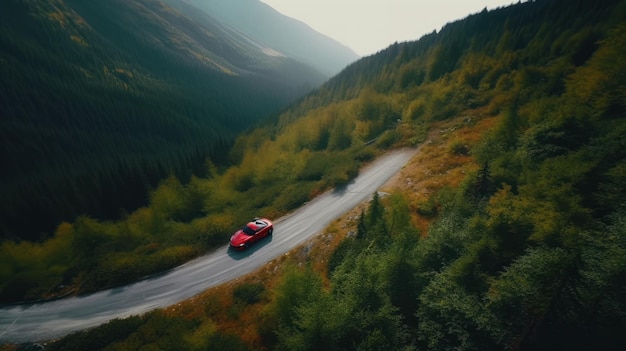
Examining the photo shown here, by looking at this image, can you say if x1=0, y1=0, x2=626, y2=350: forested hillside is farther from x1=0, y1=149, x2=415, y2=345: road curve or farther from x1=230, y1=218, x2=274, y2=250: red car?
x1=230, y1=218, x2=274, y2=250: red car

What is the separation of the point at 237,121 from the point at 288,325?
608 feet

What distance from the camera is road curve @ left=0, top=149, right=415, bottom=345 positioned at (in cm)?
2627

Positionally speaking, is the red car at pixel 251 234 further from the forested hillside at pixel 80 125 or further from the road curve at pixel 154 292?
the forested hillside at pixel 80 125

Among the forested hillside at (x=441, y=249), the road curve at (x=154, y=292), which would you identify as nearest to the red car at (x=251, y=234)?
the road curve at (x=154, y=292)

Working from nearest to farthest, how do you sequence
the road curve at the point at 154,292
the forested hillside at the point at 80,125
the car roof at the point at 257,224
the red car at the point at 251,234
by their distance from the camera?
1. the road curve at the point at 154,292
2. the red car at the point at 251,234
3. the car roof at the point at 257,224
4. the forested hillside at the point at 80,125

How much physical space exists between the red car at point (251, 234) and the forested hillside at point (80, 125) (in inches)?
1602

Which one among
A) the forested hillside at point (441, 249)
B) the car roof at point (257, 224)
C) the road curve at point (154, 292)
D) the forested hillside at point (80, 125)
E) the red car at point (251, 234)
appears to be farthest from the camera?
the forested hillside at point (80, 125)

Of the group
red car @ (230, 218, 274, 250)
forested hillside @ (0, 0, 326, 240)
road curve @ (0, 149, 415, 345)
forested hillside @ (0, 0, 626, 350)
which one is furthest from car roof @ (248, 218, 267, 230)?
Answer: forested hillside @ (0, 0, 326, 240)

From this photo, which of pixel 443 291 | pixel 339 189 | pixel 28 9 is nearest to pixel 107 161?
pixel 339 189

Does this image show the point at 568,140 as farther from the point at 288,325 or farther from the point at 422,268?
the point at 288,325

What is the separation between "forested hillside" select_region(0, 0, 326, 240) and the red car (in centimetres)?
4068

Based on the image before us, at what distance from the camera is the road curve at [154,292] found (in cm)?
2627

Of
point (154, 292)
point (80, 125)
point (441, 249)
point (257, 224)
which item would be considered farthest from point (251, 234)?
point (80, 125)

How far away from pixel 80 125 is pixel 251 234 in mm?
133712
